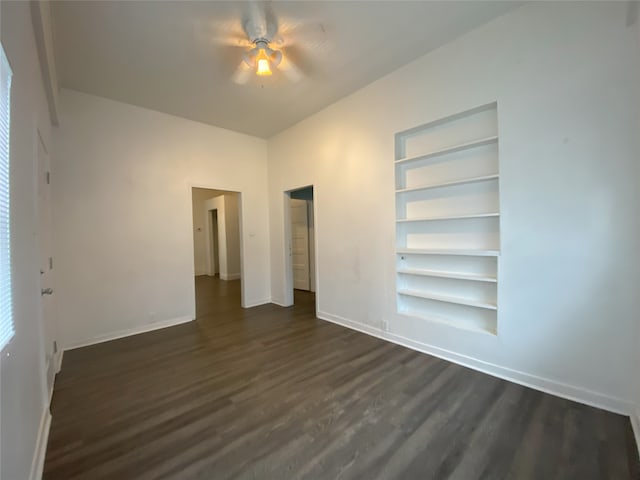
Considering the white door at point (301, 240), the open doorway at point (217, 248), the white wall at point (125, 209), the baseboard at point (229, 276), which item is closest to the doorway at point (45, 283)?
the white wall at point (125, 209)

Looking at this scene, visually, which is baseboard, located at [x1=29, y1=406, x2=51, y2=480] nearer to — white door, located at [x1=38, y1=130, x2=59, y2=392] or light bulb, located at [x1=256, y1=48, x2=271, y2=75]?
white door, located at [x1=38, y1=130, x2=59, y2=392]

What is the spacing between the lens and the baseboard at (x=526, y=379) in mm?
1983

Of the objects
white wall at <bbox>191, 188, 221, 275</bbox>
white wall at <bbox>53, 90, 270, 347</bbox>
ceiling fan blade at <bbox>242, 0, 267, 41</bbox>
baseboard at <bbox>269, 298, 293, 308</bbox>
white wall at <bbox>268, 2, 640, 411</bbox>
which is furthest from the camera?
white wall at <bbox>191, 188, 221, 275</bbox>

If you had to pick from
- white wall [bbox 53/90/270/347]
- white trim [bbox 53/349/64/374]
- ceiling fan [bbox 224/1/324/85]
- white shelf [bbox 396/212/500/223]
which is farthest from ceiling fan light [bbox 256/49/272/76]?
white trim [bbox 53/349/64/374]

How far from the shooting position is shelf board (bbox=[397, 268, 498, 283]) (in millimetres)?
2582

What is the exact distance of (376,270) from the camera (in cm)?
346

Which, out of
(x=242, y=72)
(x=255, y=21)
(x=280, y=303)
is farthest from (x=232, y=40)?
(x=280, y=303)

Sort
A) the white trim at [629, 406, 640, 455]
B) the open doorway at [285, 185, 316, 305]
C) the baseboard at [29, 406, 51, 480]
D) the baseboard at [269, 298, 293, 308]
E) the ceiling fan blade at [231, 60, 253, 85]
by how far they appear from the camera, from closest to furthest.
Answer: the baseboard at [29, 406, 51, 480], the white trim at [629, 406, 640, 455], the ceiling fan blade at [231, 60, 253, 85], the baseboard at [269, 298, 293, 308], the open doorway at [285, 185, 316, 305]

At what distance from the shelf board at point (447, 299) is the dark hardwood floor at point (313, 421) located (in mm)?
627

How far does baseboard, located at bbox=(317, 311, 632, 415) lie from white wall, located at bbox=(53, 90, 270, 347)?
3194 mm

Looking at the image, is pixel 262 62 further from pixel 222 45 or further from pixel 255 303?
pixel 255 303

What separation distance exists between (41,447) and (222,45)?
10.9ft

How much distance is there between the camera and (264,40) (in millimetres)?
2422

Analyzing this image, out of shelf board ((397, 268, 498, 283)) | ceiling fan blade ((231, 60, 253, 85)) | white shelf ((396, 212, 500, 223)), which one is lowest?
shelf board ((397, 268, 498, 283))
